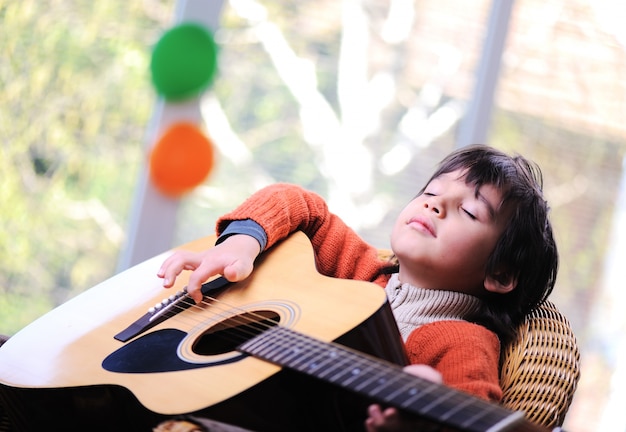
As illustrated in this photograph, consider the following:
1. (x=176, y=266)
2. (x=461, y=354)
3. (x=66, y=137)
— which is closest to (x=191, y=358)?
(x=176, y=266)

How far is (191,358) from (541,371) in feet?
1.76

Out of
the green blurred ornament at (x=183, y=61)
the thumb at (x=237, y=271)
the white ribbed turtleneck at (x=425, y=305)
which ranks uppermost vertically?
the green blurred ornament at (x=183, y=61)

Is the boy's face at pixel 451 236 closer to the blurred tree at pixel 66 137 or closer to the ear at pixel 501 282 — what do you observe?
the ear at pixel 501 282

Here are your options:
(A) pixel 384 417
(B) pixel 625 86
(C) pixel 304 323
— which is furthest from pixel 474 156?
(B) pixel 625 86

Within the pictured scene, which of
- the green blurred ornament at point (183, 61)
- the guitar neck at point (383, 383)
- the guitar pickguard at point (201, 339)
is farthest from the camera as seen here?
the green blurred ornament at point (183, 61)

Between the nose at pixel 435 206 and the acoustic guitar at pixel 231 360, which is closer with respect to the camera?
the acoustic guitar at pixel 231 360

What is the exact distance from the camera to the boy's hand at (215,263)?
1.21 metres

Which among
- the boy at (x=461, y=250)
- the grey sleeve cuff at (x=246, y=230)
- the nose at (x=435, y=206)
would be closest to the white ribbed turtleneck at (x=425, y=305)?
the boy at (x=461, y=250)

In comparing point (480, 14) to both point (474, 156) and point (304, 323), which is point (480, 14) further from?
point (304, 323)

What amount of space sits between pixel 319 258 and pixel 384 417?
638mm

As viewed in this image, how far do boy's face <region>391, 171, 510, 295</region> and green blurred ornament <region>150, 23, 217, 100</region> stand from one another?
2.80 ft

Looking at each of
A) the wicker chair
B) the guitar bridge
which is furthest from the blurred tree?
the wicker chair

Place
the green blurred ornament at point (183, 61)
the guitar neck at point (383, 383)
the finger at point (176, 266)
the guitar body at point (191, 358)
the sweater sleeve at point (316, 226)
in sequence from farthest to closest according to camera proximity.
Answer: the green blurred ornament at point (183, 61)
the sweater sleeve at point (316, 226)
the finger at point (176, 266)
the guitar body at point (191, 358)
the guitar neck at point (383, 383)

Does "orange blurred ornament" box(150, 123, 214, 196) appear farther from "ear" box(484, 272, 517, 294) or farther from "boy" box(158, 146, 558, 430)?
"ear" box(484, 272, 517, 294)
